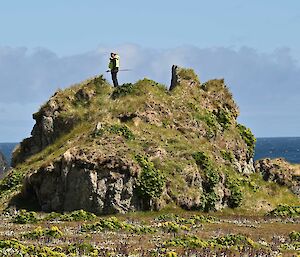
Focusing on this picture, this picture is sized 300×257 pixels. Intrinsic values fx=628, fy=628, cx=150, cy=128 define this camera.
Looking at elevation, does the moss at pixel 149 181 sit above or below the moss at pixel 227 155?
below

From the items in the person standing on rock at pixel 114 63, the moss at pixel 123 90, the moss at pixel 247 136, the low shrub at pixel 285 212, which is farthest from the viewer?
the moss at pixel 247 136

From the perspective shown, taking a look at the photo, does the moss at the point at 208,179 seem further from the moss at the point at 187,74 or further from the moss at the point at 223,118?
the moss at the point at 187,74

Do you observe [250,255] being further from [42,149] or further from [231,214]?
[42,149]

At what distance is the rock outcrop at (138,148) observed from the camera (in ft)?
157

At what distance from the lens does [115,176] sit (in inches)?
1864

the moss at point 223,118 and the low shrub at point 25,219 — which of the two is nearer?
the low shrub at point 25,219

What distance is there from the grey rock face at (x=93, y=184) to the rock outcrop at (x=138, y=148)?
8 centimetres

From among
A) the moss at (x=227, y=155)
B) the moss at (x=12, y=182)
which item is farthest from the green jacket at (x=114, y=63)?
the moss at (x=12, y=182)

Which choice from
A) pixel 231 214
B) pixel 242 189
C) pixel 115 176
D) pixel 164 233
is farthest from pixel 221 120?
pixel 164 233

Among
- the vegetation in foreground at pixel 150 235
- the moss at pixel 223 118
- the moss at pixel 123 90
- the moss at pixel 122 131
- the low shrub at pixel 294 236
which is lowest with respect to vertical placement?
the low shrub at pixel 294 236

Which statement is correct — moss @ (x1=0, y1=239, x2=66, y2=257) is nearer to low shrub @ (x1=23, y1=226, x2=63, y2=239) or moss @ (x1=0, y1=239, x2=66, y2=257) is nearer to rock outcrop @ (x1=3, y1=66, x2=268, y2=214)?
low shrub @ (x1=23, y1=226, x2=63, y2=239)

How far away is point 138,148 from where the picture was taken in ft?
169

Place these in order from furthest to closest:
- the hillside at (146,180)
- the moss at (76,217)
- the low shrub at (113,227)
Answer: the moss at (76,217) → the low shrub at (113,227) → the hillside at (146,180)

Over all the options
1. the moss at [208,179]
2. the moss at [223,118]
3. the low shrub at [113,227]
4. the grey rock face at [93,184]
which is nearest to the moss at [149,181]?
the grey rock face at [93,184]
